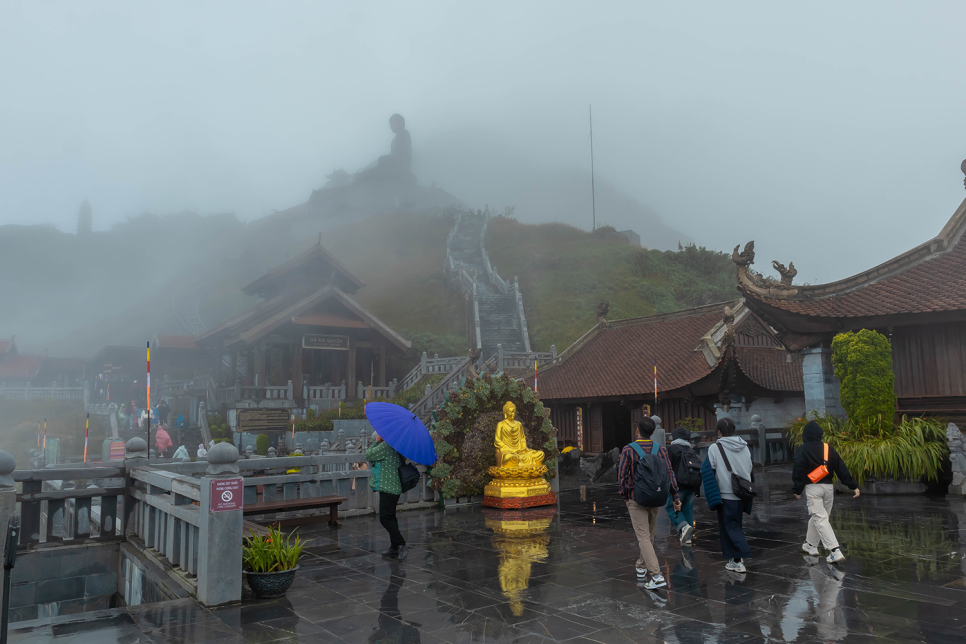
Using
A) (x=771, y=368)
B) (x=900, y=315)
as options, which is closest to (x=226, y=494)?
(x=900, y=315)

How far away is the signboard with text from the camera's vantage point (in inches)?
1242

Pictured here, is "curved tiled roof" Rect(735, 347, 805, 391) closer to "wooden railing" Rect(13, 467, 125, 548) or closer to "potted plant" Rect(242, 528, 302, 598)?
"potted plant" Rect(242, 528, 302, 598)

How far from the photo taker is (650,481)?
6141 millimetres

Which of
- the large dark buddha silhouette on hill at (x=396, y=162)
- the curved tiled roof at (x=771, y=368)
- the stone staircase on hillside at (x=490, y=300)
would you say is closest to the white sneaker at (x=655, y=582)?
the curved tiled roof at (x=771, y=368)

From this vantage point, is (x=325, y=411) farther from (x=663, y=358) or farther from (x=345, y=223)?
(x=345, y=223)

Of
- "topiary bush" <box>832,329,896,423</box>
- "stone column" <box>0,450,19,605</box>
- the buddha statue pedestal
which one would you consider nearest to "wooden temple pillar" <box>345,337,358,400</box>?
the buddha statue pedestal

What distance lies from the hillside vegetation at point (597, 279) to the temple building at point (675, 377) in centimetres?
2322

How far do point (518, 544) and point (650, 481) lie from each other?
3069 mm

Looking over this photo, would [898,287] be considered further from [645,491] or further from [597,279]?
[597,279]

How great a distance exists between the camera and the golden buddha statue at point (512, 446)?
11633 millimetres

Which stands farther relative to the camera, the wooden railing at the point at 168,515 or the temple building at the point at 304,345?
the temple building at the point at 304,345

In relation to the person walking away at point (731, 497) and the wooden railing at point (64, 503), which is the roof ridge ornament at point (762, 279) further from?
the wooden railing at point (64, 503)

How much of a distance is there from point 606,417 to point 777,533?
1393 cm

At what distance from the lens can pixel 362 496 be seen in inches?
451
